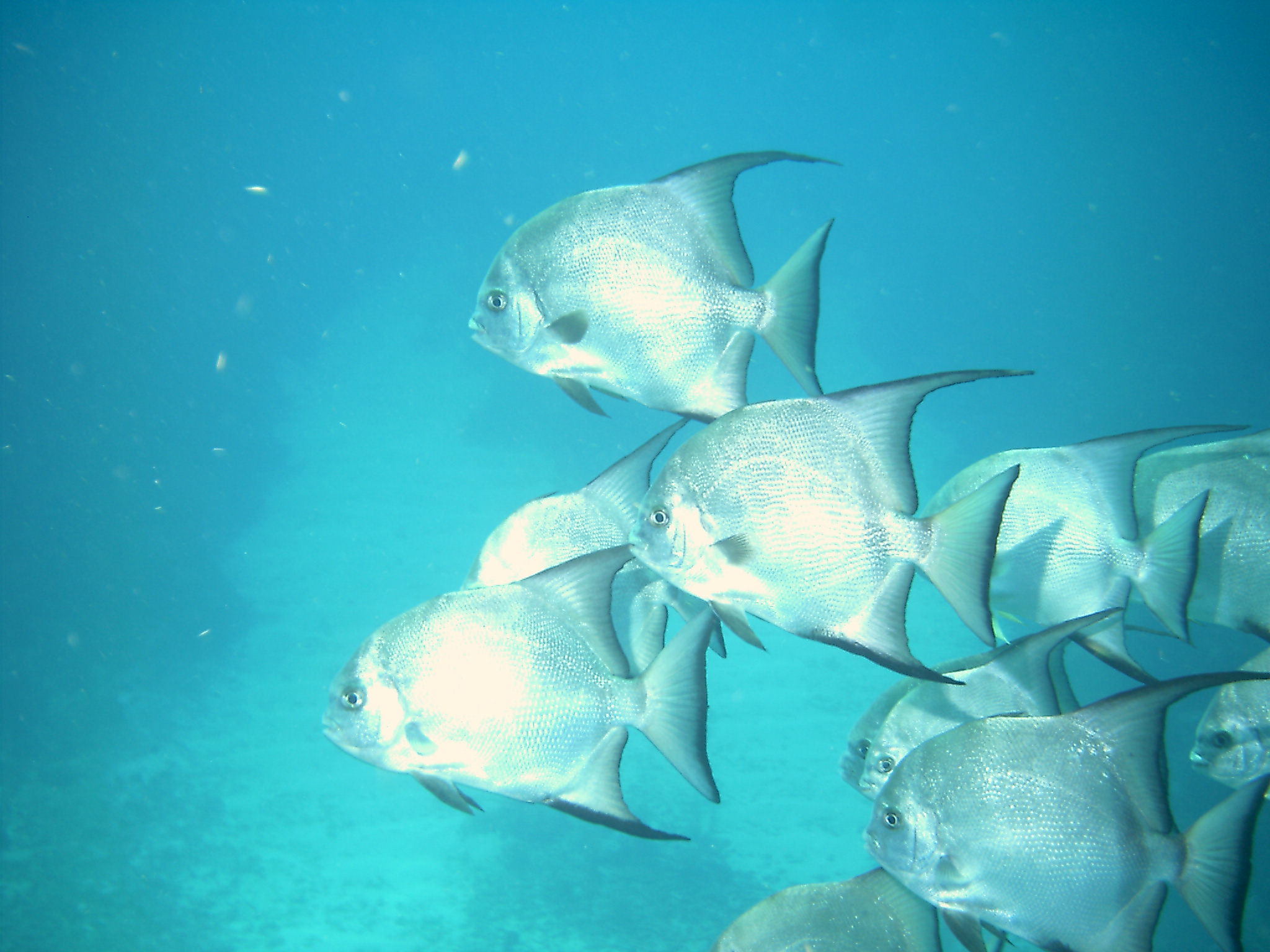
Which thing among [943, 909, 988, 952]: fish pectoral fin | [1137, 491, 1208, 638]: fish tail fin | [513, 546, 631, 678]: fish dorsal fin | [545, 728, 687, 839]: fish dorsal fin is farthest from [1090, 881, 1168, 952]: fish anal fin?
[513, 546, 631, 678]: fish dorsal fin

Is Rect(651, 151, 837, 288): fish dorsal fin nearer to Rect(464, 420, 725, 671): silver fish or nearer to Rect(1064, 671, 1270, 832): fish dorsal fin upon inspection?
Rect(464, 420, 725, 671): silver fish

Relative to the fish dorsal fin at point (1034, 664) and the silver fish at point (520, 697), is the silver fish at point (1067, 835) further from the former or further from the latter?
the silver fish at point (520, 697)

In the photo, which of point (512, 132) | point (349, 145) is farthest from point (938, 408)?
point (349, 145)

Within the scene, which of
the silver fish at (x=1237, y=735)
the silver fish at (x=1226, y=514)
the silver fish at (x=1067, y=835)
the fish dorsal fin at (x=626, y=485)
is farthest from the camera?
the silver fish at (x=1237, y=735)

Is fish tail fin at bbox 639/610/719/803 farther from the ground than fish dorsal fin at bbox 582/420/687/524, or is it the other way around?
fish dorsal fin at bbox 582/420/687/524

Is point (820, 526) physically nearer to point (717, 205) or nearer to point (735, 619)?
point (735, 619)

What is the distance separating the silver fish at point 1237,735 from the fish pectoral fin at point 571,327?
9.72ft

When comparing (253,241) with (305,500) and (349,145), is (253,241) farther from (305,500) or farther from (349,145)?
(305,500)

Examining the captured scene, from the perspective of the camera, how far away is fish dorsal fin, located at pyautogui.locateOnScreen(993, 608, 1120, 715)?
192 centimetres

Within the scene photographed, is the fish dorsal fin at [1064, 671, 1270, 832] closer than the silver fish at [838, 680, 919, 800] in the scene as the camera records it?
Yes

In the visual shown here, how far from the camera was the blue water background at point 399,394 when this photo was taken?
9.78 m

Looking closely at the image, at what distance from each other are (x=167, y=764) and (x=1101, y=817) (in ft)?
50.4

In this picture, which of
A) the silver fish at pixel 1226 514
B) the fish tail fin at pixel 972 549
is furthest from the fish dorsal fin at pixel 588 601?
the silver fish at pixel 1226 514

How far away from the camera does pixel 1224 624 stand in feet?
8.23
